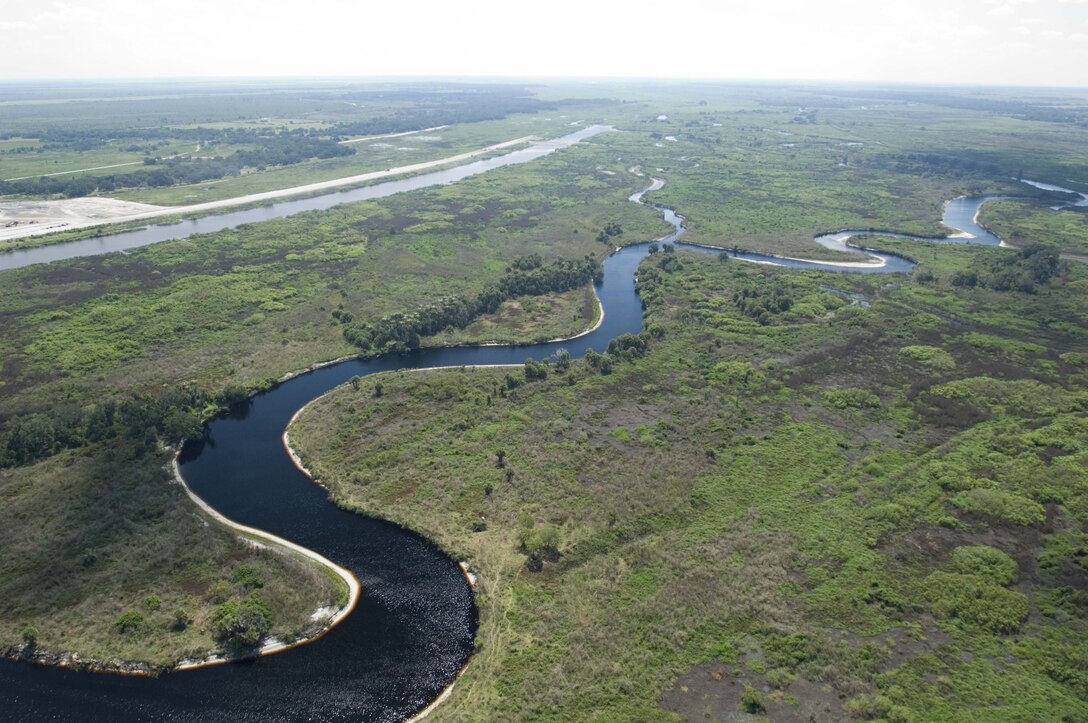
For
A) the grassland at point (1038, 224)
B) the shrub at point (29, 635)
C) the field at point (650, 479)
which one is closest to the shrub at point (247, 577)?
the field at point (650, 479)

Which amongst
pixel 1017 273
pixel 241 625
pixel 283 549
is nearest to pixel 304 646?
pixel 241 625

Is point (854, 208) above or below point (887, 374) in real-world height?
above

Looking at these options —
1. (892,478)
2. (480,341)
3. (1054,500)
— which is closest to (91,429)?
(480,341)

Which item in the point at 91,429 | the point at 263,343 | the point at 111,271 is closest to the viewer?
the point at 91,429

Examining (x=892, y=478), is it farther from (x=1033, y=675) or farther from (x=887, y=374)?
(x=887, y=374)

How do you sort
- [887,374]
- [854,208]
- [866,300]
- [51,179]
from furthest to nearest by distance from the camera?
[51,179], [854,208], [866,300], [887,374]

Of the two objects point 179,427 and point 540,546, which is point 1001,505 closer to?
Answer: point 540,546

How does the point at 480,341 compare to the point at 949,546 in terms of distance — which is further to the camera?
Result: the point at 480,341
